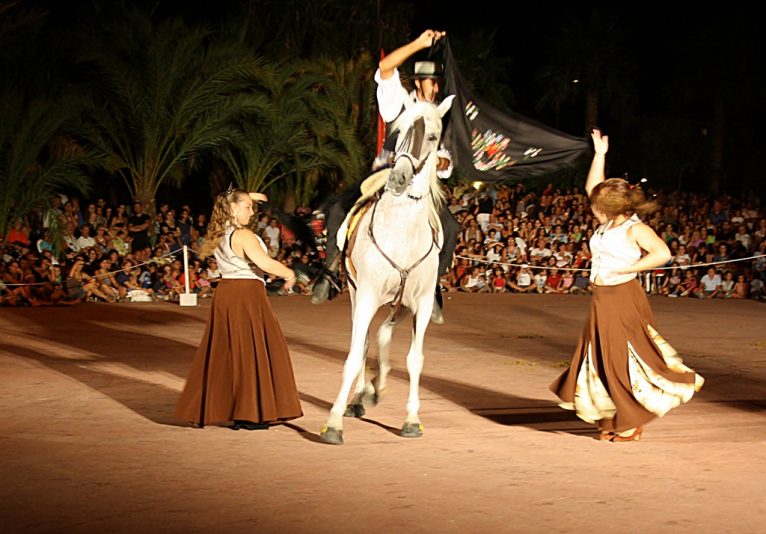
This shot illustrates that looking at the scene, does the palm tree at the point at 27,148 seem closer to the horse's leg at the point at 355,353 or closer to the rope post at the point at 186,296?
the rope post at the point at 186,296

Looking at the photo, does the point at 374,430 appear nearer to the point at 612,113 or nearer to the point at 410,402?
the point at 410,402

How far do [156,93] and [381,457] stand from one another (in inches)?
646

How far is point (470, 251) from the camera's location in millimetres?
22312

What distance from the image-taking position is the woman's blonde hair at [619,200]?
7.97 metres

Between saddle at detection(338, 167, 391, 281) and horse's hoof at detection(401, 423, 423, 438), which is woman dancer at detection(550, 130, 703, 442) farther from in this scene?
saddle at detection(338, 167, 391, 281)

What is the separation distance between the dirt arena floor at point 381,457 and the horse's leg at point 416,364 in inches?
6.3

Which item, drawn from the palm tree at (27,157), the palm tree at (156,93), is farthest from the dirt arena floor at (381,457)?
the palm tree at (156,93)

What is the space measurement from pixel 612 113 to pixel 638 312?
3427 centimetres

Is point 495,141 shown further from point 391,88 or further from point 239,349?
point 239,349

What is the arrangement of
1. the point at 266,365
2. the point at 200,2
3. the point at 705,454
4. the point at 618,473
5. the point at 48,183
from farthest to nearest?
1. the point at 200,2
2. the point at 48,183
3. the point at 266,365
4. the point at 705,454
5. the point at 618,473

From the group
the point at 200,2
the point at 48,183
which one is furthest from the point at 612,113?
the point at 48,183

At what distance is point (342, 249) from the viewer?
8773mm

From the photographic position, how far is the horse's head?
7.69 metres

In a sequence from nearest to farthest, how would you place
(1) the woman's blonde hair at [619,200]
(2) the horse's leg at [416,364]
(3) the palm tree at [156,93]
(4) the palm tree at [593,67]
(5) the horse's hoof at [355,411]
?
1. (1) the woman's blonde hair at [619,200]
2. (2) the horse's leg at [416,364]
3. (5) the horse's hoof at [355,411]
4. (3) the palm tree at [156,93]
5. (4) the palm tree at [593,67]
